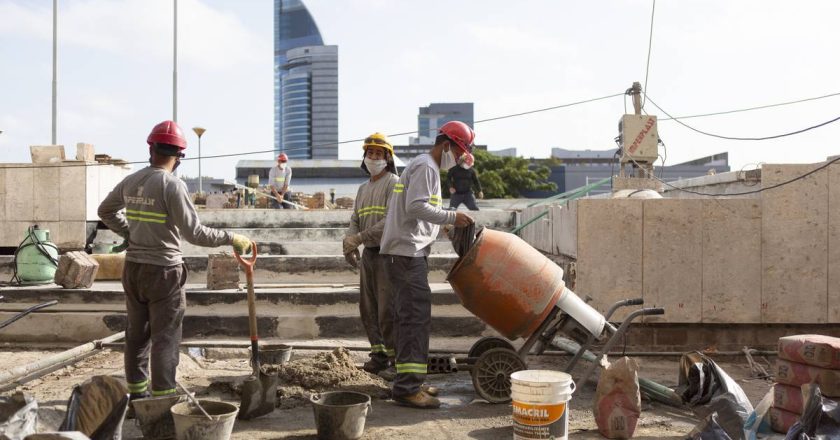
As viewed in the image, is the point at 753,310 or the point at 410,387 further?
the point at 753,310

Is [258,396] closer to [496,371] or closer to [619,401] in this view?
[496,371]

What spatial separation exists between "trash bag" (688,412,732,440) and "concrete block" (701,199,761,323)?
318 cm

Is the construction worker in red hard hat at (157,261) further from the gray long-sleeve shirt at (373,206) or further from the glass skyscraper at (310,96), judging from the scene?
the glass skyscraper at (310,96)

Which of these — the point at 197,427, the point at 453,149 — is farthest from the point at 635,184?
the point at 197,427

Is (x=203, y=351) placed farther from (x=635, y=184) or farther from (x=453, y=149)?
(x=635, y=184)

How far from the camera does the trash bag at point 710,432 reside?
391 cm

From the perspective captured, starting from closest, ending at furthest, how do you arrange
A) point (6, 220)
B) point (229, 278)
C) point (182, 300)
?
point (182, 300) < point (229, 278) < point (6, 220)

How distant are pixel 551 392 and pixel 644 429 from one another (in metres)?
0.97

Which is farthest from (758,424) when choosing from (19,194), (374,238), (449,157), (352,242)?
(19,194)

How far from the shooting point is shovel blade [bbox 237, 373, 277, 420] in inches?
183

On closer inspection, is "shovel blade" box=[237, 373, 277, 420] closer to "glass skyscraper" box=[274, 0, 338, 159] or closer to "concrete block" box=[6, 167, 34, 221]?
"concrete block" box=[6, 167, 34, 221]

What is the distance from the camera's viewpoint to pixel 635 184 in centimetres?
1245

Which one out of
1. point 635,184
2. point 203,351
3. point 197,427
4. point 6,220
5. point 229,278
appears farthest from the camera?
point 635,184

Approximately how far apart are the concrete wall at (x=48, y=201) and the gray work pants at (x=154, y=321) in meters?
7.46
